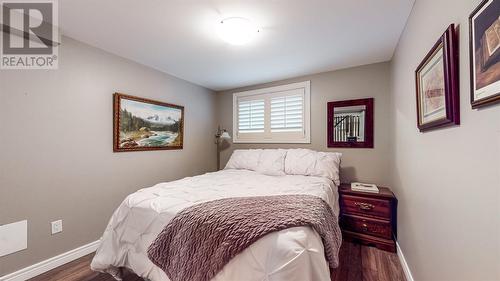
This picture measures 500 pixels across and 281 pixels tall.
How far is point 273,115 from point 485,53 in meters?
2.81

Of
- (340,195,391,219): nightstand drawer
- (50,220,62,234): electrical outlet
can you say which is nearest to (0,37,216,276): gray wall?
(50,220,62,234): electrical outlet

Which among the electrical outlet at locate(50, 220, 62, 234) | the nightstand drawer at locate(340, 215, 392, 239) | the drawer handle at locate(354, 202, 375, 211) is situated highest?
the drawer handle at locate(354, 202, 375, 211)

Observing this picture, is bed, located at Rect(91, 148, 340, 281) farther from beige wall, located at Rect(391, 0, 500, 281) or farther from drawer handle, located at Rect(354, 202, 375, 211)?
beige wall, located at Rect(391, 0, 500, 281)

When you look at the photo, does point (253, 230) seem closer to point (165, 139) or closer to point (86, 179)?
point (86, 179)

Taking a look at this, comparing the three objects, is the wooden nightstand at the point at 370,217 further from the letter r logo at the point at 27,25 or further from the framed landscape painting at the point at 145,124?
the letter r logo at the point at 27,25

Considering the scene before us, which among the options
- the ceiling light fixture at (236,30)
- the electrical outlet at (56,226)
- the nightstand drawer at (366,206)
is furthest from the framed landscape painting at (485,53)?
the electrical outlet at (56,226)

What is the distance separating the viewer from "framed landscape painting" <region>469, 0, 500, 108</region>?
2.12 feet

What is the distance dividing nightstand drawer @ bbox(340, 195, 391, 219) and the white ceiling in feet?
5.73

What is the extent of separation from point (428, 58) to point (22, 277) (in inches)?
137

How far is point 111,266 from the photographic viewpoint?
164 cm

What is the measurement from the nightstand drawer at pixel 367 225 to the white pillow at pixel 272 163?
95cm

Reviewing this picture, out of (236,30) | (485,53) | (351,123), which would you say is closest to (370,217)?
(351,123)
